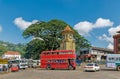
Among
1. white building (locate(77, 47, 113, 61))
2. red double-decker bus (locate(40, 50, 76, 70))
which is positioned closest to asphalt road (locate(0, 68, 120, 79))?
red double-decker bus (locate(40, 50, 76, 70))

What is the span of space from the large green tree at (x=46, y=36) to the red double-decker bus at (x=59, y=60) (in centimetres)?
2597

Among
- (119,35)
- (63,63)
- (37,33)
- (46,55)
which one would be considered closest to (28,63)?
(46,55)

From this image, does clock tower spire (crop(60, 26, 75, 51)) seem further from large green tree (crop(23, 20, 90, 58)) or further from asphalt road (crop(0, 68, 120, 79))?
asphalt road (crop(0, 68, 120, 79))

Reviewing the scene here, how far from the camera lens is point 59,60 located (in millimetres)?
54312

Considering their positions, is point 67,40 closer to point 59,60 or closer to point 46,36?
point 46,36

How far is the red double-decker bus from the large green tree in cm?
2597

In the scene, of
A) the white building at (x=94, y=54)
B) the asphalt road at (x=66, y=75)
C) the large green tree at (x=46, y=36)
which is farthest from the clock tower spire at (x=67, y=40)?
the asphalt road at (x=66, y=75)

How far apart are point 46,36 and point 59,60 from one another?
98.7ft

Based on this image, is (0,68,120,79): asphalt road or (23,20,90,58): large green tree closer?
(0,68,120,79): asphalt road

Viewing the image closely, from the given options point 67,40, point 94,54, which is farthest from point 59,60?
point 94,54

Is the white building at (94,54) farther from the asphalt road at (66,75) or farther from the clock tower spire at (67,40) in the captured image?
the asphalt road at (66,75)

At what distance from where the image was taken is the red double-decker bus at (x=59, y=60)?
2076 inches

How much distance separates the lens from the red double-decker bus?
52719mm

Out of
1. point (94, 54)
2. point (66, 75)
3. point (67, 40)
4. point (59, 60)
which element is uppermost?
point (67, 40)
